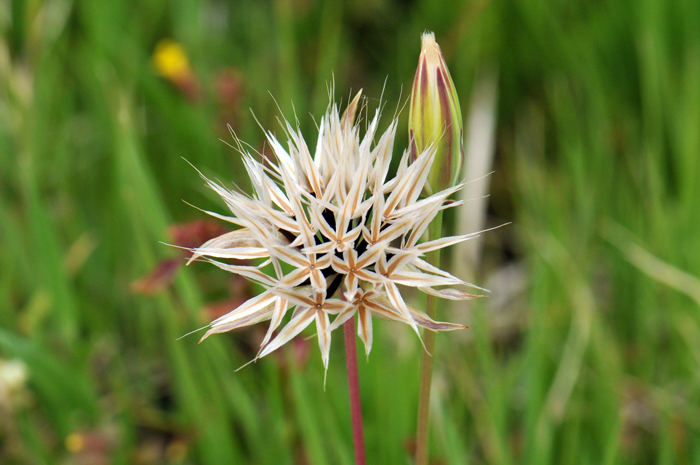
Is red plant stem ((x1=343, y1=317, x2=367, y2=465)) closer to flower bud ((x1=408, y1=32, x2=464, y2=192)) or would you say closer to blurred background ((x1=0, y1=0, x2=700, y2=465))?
flower bud ((x1=408, y1=32, x2=464, y2=192))

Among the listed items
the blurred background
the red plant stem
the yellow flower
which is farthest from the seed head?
the yellow flower

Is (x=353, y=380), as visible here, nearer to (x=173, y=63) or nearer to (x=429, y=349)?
(x=429, y=349)

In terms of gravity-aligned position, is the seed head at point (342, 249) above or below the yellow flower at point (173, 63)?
below

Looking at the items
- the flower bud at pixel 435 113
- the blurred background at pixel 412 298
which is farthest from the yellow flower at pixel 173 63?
the flower bud at pixel 435 113

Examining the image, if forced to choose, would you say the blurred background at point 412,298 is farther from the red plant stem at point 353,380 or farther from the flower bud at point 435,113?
the flower bud at point 435,113

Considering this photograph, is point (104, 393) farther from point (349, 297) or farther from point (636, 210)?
point (636, 210)
